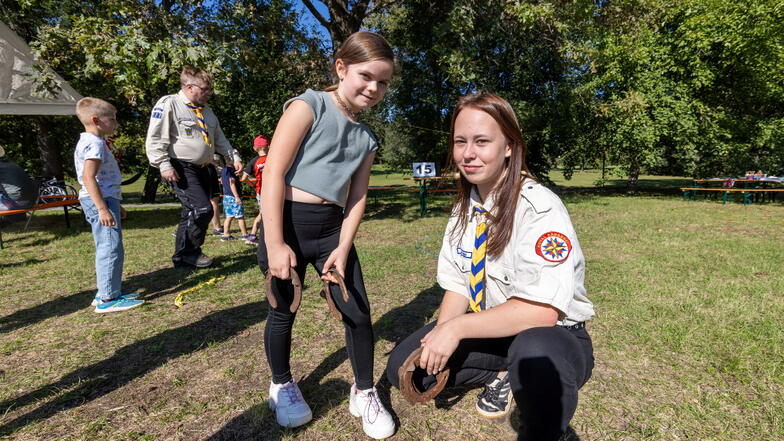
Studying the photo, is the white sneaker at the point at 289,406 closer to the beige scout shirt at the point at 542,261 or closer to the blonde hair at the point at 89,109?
the beige scout shirt at the point at 542,261

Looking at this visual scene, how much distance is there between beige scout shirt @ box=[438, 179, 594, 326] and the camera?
5.34ft

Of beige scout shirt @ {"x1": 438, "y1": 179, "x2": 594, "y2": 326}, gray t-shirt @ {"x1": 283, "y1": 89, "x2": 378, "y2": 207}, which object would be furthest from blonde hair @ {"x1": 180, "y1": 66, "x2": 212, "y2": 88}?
beige scout shirt @ {"x1": 438, "y1": 179, "x2": 594, "y2": 326}

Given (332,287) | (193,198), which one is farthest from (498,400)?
(193,198)

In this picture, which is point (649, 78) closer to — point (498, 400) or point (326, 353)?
point (498, 400)

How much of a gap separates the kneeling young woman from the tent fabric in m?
9.28

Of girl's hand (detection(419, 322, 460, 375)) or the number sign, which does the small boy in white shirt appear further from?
the number sign

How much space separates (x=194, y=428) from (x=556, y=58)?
1654cm

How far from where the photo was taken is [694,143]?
15.7 m

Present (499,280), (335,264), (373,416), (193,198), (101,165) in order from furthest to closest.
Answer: (193,198), (101,165), (373,416), (335,264), (499,280)

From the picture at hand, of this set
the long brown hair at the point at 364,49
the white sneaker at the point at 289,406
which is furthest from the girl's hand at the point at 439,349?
the long brown hair at the point at 364,49

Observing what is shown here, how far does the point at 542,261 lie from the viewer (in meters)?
1.65

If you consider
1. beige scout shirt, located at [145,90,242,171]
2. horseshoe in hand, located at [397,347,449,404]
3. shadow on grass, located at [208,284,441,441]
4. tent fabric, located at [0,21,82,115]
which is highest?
tent fabric, located at [0,21,82,115]

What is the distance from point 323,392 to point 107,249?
2774 millimetres

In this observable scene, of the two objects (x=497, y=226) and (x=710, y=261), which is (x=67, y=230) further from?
(x=710, y=261)
